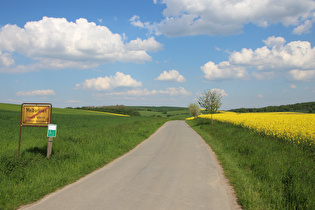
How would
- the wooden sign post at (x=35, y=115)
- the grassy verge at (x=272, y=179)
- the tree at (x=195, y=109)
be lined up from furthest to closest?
the tree at (x=195, y=109)
the wooden sign post at (x=35, y=115)
the grassy verge at (x=272, y=179)

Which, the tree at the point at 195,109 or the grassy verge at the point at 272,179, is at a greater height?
the tree at the point at 195,109

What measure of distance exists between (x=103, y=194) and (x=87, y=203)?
60cm

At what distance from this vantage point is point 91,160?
9.41m

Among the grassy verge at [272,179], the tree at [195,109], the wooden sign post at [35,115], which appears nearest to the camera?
the grassy verge at [272,179]

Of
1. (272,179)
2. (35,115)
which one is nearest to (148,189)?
(272,179)

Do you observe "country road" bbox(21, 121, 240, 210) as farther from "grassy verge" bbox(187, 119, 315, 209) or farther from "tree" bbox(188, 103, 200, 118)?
"tree" bbox(188, 103, 200, 118)

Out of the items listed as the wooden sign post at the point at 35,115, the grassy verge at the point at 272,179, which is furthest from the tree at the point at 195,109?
the wooden sign post at the point at 35,115

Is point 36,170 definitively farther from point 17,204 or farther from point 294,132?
point 294,132

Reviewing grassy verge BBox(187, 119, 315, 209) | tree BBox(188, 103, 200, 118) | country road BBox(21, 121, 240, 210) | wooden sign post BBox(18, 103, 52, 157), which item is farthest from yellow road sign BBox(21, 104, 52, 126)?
tree BBox(188, 103, 200, 118)

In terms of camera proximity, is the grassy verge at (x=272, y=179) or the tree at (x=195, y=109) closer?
the grassy verge at (x=272, y=179)

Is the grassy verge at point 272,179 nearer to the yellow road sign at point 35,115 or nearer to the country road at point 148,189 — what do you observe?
the country road at point 148,189

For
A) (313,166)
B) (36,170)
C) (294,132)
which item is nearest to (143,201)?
(36,170)

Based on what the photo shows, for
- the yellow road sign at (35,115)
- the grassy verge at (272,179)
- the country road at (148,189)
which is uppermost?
the yellow road sign at (35,115)

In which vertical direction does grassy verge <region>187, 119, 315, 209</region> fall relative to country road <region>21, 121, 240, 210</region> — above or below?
above
